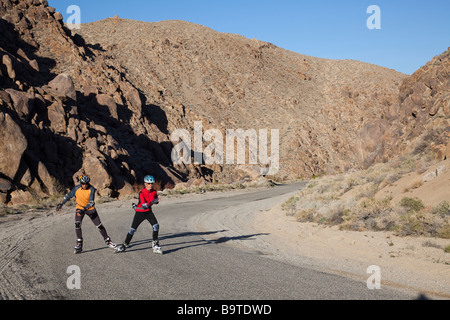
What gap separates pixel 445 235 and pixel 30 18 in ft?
175

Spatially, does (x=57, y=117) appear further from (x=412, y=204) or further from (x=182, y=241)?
(x=412, y=204)

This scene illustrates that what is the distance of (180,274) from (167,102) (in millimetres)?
49215

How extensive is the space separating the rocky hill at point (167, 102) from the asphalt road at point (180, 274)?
1196 centimetres

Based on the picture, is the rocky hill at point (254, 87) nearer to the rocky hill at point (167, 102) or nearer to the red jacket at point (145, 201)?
the rocky hill at point (167, 102)

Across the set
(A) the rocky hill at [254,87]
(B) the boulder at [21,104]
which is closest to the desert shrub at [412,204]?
(B) the boulder at [21,104]

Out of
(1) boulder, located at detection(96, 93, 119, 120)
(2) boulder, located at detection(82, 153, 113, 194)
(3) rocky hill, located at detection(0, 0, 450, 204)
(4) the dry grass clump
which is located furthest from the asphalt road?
(1) boulder, located at detection(96, 93, 119, 120)

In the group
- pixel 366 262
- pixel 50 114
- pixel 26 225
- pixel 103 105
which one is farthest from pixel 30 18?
pixel 366 262

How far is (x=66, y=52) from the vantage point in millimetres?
43594

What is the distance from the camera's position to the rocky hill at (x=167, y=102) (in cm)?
2289

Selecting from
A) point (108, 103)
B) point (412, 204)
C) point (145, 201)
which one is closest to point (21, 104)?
point (108, 103)

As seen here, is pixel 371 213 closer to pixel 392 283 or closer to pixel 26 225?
pixel 392 283

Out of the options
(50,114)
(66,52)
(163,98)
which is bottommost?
(50,114)

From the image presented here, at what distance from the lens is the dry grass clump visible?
9.64m
